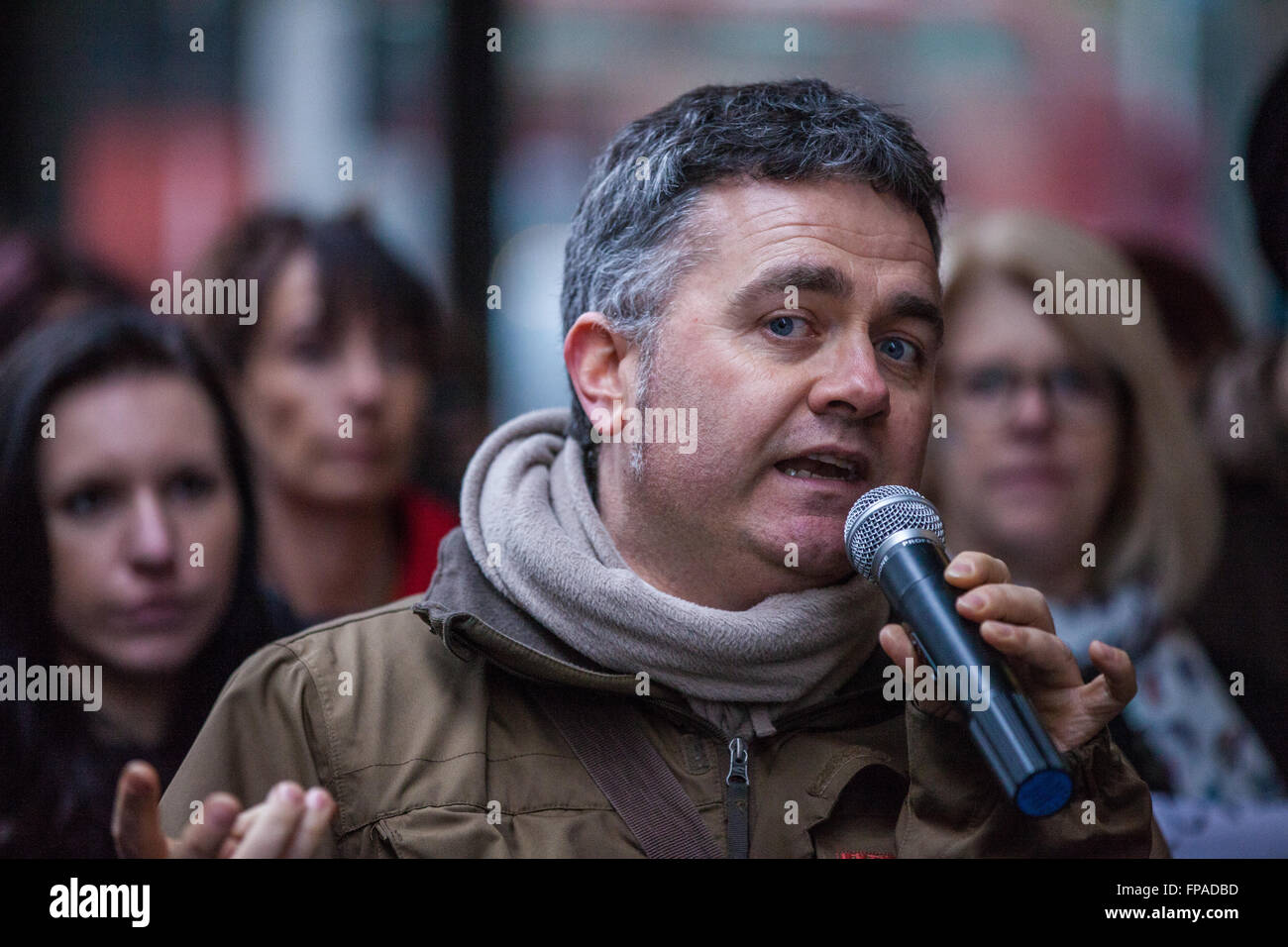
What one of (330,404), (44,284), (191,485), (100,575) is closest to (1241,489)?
(330,404)

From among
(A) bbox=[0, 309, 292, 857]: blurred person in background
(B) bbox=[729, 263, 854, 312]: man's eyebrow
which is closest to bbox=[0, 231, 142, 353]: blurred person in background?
(A) bbox=[0, 309, 292, 857]: blurred person in background

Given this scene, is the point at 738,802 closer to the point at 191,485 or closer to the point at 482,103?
the point at 191,485

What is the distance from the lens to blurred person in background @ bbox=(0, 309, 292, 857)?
282 cm

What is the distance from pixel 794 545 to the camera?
1.98m

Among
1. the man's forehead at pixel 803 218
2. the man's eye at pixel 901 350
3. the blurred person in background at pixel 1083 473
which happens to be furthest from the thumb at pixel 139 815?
the blurred person in background at pixel 1083 473

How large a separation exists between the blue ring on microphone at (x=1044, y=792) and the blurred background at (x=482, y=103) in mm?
2472

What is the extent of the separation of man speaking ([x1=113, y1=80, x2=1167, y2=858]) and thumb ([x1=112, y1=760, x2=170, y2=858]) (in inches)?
7.0

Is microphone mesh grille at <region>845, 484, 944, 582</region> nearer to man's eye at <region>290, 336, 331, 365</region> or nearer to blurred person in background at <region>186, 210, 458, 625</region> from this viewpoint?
blurred person in background at <region>186, 210, 458, 625</region>

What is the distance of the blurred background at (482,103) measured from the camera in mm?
3932

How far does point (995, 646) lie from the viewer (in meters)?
1.60

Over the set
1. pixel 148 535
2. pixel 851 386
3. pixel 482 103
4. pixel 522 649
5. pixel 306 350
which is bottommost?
pixel 522 649

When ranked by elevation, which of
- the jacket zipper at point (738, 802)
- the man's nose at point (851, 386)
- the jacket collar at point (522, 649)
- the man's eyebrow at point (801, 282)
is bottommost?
the jacket zipper at point (738, 802)

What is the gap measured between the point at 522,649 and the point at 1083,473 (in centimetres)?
228

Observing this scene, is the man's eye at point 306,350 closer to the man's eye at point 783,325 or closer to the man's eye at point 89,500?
the man's eye at point 89,500
